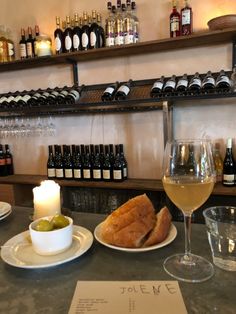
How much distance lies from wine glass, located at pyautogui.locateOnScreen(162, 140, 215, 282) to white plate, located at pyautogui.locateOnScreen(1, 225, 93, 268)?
0.63 feet

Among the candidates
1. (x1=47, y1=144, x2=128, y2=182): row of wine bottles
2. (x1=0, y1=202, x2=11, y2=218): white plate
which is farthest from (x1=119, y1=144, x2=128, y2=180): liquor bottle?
(x1=0, y1=202, x2=11, y2=218): white plate

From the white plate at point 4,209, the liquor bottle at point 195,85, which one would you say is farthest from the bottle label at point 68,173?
the white plate at point 4,209

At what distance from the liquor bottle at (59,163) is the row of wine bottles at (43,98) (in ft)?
1.26

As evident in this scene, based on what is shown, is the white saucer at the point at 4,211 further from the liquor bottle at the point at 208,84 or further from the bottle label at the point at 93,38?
the bottle label at the point at 93,38

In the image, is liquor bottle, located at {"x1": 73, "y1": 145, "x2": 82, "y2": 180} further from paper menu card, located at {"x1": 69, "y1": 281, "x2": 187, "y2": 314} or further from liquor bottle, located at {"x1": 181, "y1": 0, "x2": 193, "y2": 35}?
paper menu card, located at {"x1": 69, "y1": 281, "x2": 187, "y2": 314}

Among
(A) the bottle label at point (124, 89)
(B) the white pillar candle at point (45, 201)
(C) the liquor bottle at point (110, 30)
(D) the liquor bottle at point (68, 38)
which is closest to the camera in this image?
(B) the white pillar candle at point (45, 201)

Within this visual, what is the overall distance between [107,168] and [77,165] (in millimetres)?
248

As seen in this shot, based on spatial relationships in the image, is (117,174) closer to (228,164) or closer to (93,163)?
(93,163)

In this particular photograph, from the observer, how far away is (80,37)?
204cm

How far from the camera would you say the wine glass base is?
501 millimetres

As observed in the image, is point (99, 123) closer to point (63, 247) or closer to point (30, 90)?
point (30, 90)

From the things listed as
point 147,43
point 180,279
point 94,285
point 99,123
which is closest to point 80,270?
point 94,285

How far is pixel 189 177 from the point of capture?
20.9 inches

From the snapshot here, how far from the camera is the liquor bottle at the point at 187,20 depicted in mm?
1786
